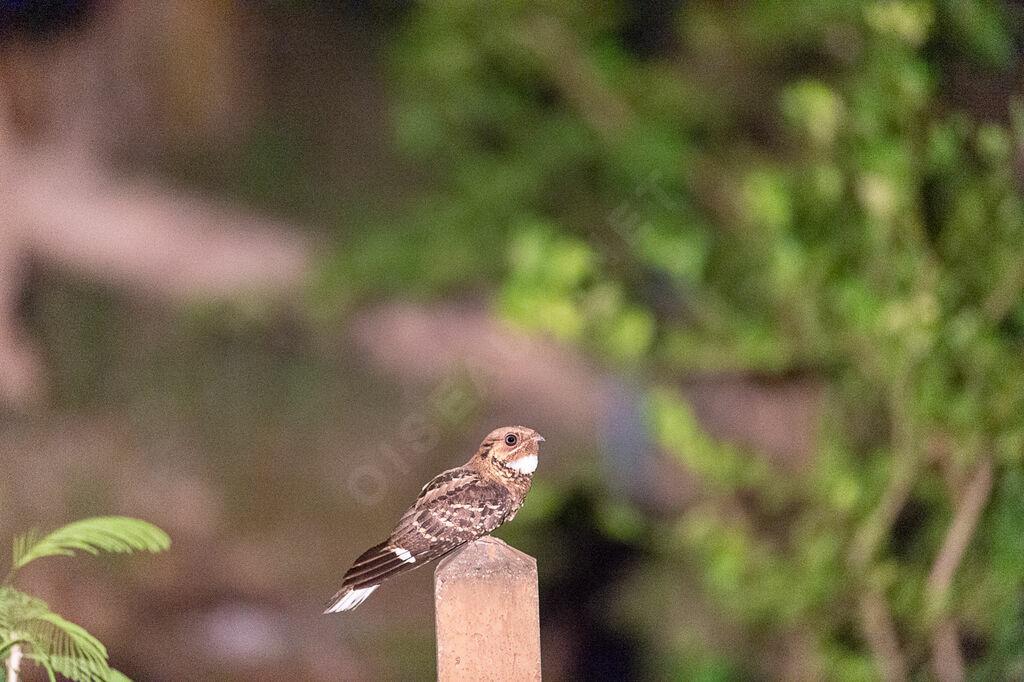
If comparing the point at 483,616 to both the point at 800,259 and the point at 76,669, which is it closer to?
the point at 76,669

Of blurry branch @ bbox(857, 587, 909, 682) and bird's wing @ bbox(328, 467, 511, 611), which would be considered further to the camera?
blurry branch @ bbox(857, 587, 909, 682)

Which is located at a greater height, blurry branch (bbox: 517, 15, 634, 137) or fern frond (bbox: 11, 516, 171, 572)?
blurry branch (bbox: 517, 15, 634, 137)

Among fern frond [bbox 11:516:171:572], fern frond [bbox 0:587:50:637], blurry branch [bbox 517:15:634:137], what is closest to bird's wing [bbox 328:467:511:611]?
fern frond [bbox 11:516:171:572]

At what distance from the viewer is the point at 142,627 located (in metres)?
2.38

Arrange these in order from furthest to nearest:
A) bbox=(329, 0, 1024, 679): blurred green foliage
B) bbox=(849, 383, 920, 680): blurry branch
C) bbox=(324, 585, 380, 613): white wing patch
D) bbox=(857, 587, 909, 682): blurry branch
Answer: bbox=(857, 587, 909, 682): blurry branch → bbox=(849, 383, 920, 680): blurry branch → bbox=(329, 0, 1024, 679): blurred green foliage → bbox=(324, 585, 380, 613): white wing patch

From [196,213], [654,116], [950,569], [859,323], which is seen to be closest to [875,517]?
Answer: [950,569]

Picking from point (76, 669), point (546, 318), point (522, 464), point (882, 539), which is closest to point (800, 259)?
point (546, 318)

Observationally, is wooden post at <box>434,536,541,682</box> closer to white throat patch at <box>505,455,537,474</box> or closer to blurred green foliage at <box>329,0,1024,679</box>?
white throat patch at <box>505,455,537,474</box>

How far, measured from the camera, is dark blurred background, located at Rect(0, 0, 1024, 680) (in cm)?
141

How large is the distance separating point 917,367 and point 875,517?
10.4 inches

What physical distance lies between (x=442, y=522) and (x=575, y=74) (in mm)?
1418

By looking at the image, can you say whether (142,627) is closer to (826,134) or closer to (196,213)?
(196,213)

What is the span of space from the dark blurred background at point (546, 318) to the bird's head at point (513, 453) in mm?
482


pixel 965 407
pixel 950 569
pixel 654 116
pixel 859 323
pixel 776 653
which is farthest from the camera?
pixel 776 653
